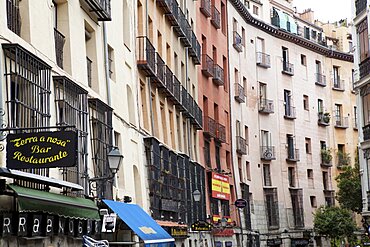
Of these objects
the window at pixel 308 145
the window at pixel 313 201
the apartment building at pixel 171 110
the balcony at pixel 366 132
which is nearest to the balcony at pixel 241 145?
the apartment building at pixel 171 110

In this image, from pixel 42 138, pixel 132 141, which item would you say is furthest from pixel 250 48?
pixel 42 138

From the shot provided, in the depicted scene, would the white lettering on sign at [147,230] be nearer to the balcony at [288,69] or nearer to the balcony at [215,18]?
the balcony at [215,18]

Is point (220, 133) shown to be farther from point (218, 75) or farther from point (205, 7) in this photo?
point (205, 7)

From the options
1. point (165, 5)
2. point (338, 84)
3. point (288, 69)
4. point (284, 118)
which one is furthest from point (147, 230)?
point (338, 84)

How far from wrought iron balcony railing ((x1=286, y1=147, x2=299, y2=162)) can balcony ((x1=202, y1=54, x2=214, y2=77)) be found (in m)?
14.1

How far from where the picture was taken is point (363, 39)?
3928cm

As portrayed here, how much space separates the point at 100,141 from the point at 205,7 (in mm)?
25396

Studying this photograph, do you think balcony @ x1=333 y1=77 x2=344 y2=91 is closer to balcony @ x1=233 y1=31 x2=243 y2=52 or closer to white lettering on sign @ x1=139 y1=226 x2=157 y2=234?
balcony @ x1=233 y1=31 x2=243 y2=52

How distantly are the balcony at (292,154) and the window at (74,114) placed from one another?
39.5 m

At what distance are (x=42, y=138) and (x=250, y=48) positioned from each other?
1721 inches

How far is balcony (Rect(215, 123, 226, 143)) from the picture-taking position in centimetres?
4526

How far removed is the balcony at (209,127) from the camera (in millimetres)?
43219

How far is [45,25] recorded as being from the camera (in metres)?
16.8

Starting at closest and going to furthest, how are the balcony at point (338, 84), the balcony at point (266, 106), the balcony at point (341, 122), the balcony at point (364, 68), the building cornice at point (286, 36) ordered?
the balcony at point (364, 68)
the building cornice at point (286, 36)
the balcony at point (266, 106)
the balcony at point (341, 122)
the balcony at point (338, 84)
